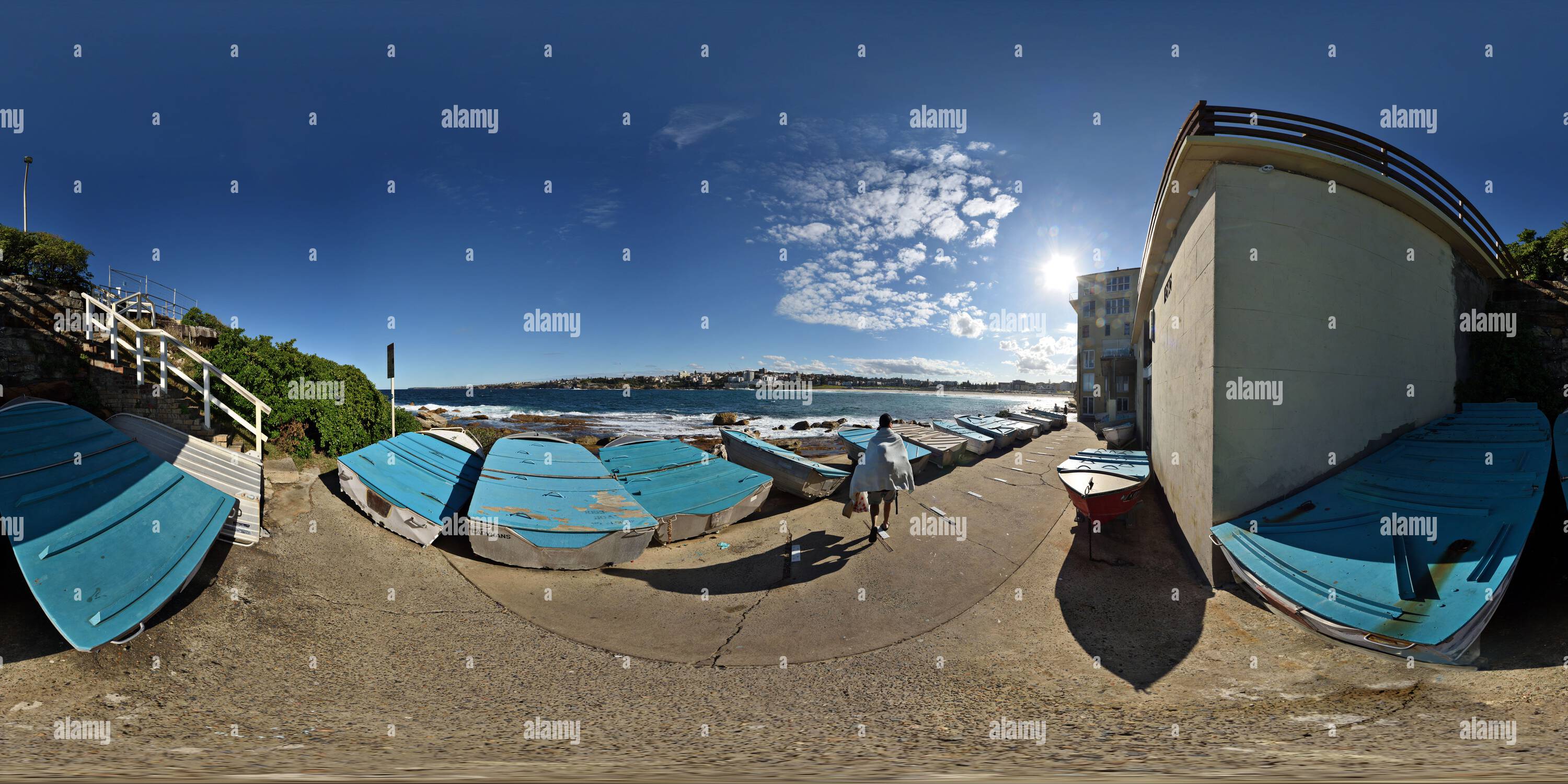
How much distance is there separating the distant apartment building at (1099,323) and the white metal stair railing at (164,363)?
47.1 meters

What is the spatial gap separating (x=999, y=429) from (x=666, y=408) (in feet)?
201

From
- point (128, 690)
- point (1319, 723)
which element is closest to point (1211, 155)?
point (1319, 723)

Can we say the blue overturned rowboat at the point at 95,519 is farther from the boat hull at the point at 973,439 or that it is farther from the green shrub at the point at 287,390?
the boat hull at the point at 973,439

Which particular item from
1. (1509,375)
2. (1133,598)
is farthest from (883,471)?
(1509,375)

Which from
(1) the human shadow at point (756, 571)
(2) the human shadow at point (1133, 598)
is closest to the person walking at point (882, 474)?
(1) the human shadow at point (756, 571)

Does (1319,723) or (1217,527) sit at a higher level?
(1217,527)

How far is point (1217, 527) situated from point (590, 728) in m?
7.15

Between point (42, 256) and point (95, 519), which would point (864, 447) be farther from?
point (42, 256)

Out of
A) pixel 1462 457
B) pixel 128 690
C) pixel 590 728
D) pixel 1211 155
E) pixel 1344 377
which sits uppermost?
→ pixel 1211 155

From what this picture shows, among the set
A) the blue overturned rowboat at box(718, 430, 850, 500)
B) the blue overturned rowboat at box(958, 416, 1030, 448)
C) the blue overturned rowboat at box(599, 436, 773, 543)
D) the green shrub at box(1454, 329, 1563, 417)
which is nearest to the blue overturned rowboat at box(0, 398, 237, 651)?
the blue overturned rowboat at box(599, 436, 773, 543)

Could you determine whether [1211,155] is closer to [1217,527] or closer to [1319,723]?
[1217,527]

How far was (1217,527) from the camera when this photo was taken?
5832 mm

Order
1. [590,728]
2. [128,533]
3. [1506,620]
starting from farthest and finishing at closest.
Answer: [128,533], [1506,620], [590,728]

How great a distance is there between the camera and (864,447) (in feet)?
40.5
